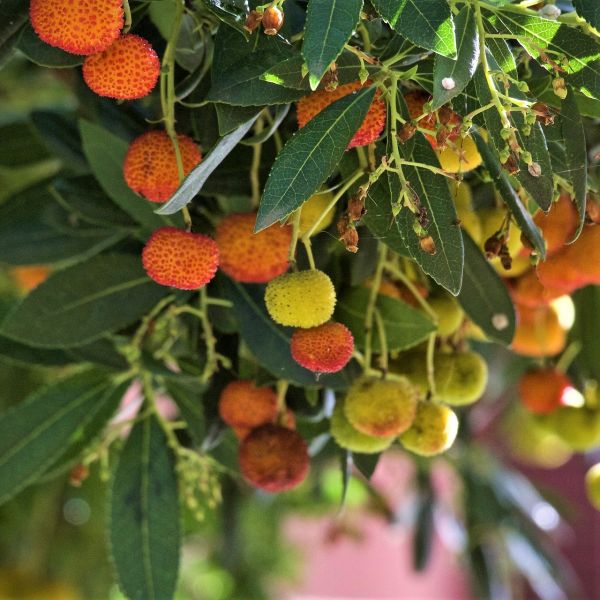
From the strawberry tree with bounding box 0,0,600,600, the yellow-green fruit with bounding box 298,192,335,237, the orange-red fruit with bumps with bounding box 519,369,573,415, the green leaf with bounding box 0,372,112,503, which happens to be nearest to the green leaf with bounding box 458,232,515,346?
the strawberry tree with bounding box 0,0,600,600

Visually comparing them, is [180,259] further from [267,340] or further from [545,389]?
[545,389]

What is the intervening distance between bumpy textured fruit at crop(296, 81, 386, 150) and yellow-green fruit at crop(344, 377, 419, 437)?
166mm

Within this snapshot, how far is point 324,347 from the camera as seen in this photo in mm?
542

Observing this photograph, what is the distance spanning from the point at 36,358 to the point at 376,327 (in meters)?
0.30

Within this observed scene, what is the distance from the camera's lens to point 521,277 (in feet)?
2.36

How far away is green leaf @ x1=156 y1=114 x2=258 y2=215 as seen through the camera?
0.47 metres

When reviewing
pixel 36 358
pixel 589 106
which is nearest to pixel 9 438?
pixel 36 358

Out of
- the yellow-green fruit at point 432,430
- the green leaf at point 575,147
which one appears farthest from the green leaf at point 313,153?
the yellow-green fruit at point 432,430

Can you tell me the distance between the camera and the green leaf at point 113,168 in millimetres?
682

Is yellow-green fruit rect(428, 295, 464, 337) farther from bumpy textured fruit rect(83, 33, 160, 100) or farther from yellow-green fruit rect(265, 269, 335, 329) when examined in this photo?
bumpy textured fruit rect(83, 33, 160, 100)

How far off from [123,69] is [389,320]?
24 centimetres

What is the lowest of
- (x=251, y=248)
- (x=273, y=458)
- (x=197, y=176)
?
(x=273, y=458)

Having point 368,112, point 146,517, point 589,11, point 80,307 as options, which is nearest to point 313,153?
point 368,112

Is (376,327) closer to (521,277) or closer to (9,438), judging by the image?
(521,277)
